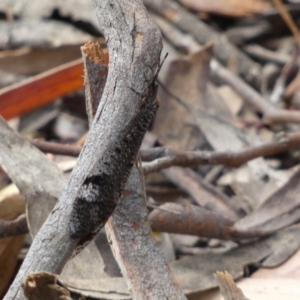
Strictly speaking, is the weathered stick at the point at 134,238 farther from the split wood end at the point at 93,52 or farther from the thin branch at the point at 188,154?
the thin branch at the point at 188,154

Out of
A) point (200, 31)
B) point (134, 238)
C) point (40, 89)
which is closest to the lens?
point (134, 238)

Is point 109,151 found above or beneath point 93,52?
beneath

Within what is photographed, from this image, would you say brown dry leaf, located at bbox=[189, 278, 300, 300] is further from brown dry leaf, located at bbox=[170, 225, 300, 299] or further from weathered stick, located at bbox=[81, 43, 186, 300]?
weathered stick, located at bbox=[81, 43, 186, 300]

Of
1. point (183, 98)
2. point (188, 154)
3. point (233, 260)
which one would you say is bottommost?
point (233, 260)

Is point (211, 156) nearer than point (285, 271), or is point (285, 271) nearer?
point (285, 271)

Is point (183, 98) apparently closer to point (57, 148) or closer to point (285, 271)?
point (57, 148)

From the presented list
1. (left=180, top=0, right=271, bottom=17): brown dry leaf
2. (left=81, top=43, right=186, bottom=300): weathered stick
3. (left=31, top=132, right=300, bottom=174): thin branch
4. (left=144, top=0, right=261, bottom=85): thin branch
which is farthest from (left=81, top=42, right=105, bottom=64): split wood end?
(left=180, top=0, right=271, bottom=17): brown dry leaf

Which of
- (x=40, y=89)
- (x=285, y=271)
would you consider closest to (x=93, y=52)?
(x=285, y=271)
